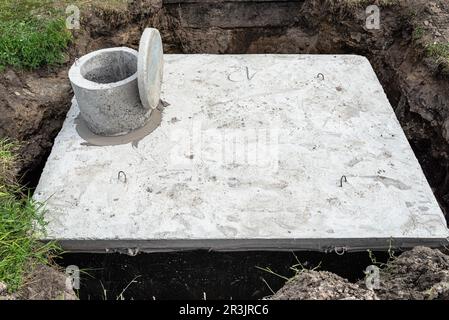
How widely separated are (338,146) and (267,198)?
0.88 m

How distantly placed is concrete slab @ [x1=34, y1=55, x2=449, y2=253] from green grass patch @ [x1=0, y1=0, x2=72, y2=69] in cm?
64

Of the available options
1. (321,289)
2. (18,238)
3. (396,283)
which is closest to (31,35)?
(18,238)

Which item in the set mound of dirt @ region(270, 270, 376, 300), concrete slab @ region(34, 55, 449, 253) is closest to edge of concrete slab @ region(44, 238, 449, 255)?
concrete slab @ region(34, 55, 449, 253)

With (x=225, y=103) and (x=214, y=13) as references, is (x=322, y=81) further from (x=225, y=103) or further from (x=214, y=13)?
(x=214, y=13)

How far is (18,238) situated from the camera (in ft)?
11.2

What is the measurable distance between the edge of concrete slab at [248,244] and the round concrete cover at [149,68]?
4.06 ft

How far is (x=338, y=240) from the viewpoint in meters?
3.56

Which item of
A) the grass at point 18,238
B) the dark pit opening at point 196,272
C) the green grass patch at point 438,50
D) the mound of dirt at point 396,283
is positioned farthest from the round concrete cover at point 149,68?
the green grass patch at point 438,50

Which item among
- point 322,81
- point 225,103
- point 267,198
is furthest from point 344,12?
point 267,198

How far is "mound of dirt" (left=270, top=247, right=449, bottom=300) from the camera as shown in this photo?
118 inches

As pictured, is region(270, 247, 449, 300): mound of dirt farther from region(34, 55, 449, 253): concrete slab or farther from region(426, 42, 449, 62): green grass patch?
region(426, 42, 449, 62): green grass patch

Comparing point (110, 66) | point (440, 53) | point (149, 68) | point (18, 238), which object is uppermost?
point (440, 53)

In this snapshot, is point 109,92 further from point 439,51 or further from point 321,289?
point 439,51

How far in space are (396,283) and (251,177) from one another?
1363mm
